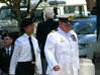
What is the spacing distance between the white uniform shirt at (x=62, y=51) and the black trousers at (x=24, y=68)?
0.48m

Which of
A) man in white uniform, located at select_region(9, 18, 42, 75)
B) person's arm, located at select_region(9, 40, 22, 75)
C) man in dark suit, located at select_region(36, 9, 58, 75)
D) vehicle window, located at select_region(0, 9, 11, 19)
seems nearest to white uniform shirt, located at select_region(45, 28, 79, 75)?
man in white uniform, located at select_region(9, 18, 42, 75)

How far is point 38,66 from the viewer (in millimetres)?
8445

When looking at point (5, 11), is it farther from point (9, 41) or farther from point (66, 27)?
point (66, 27)

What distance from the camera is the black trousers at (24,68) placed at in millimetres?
8281

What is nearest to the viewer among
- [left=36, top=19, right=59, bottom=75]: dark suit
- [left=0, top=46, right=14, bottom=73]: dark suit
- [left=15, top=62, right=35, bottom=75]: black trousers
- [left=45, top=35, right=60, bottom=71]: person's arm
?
[left=45, top=35, right=60, bottom=71]: person's arm

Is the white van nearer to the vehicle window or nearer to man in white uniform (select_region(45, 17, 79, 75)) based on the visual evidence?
the vehicle window

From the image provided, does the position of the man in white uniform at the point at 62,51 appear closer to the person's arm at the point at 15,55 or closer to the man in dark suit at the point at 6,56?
the person's arm at the point at 15,55

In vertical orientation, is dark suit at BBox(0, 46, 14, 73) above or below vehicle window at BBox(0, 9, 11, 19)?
below

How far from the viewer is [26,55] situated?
27.2 feet

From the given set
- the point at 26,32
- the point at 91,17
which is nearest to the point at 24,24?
the point at 26,32

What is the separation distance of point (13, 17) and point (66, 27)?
6108 millimetres

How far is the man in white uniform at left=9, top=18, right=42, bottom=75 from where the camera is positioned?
8.30m

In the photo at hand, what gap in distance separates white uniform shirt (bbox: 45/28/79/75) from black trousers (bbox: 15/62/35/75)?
484mm

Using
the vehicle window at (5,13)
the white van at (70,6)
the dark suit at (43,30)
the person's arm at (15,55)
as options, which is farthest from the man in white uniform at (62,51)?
the white van at (70,6)
